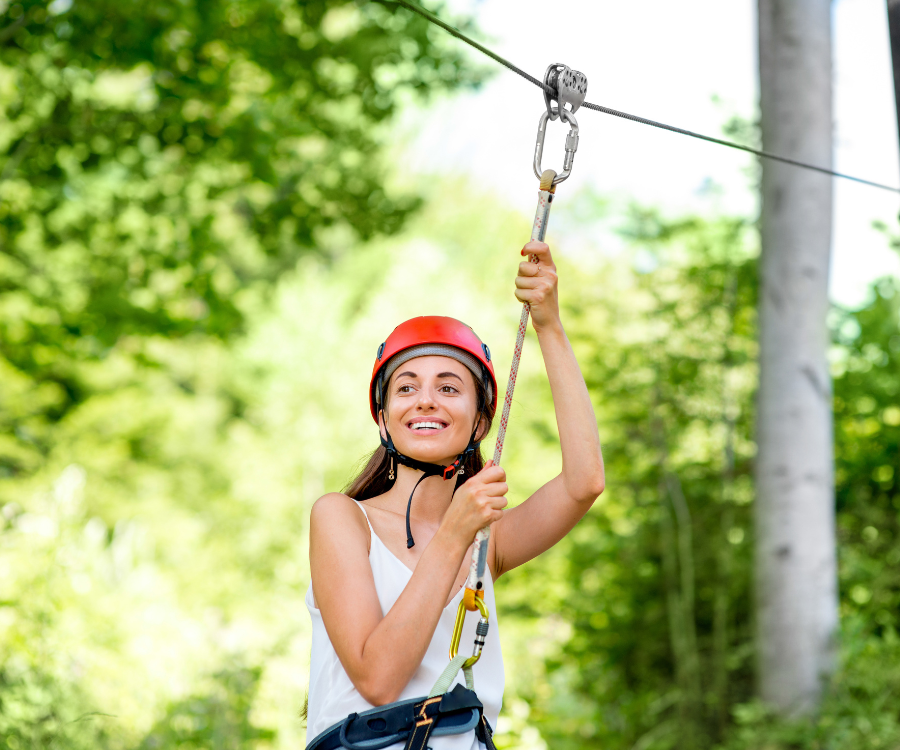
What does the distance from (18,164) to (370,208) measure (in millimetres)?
2848

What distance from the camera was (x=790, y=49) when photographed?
497cm

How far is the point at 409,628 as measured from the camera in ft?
5.73

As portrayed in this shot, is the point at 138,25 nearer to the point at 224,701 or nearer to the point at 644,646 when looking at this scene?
the point at 224,701

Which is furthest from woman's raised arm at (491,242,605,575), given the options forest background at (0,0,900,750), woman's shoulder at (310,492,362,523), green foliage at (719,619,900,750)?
green foliage at (719,619,900,750)

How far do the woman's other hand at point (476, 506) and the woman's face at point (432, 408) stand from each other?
310 mm

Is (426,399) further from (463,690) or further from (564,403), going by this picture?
(463,690)

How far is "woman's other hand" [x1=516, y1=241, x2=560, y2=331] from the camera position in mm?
2041

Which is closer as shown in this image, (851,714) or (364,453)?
(851,714)

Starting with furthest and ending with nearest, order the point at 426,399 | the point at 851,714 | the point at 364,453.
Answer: the point at 364,453
the point at 851,714
the point at 426,399

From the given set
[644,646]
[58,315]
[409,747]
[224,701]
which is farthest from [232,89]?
[409,747]

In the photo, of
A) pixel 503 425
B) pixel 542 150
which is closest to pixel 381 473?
pixel 503 425

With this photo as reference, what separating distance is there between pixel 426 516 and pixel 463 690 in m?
0.51

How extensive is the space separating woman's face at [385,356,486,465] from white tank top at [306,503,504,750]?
22cm

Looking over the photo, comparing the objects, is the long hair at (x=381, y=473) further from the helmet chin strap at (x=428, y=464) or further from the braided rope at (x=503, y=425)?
the braided rope at (x=503, y=425)
